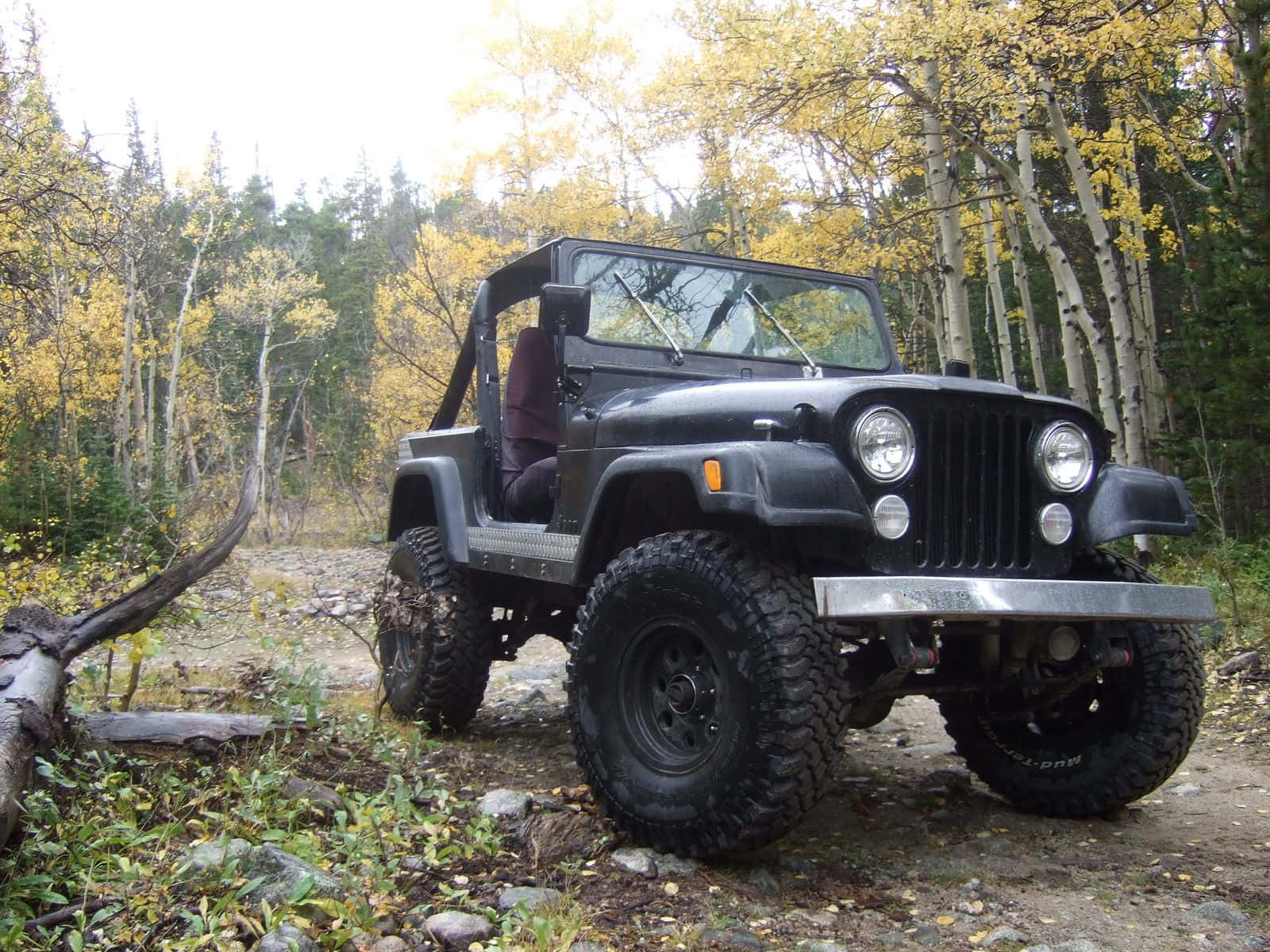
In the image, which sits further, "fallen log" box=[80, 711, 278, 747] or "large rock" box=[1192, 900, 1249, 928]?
"fallen log" box=[80, 711, 278, 747]

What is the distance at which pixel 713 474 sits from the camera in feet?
10.5

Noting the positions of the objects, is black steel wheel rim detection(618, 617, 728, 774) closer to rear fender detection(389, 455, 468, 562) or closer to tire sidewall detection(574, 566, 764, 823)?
tire sidewall detection(574, 566, 764, 823)

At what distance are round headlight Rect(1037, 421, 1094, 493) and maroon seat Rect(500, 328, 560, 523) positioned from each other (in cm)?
234

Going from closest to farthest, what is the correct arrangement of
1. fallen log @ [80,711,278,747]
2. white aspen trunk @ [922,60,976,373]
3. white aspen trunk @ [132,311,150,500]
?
fallen log @ [80,711,278,747] < white aspen trunk @ [922,60,976,373] < white aspen trunk @ [132,311,150,500]

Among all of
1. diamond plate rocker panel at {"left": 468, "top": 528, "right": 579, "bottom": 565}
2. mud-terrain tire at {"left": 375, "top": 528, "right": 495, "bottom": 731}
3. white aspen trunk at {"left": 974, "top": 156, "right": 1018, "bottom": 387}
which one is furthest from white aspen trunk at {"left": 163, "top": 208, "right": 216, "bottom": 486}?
diamond plate rocker panel at {"left": 468, "top": 528, "right": 579, "bottom": 565}

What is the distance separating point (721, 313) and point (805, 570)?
5.74 ft

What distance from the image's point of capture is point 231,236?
30.6m

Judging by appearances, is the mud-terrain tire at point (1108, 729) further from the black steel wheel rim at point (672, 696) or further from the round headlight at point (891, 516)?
the black steel wheel rim at point (672, 696)

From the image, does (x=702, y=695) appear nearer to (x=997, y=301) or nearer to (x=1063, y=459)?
(x=1063, y=459)

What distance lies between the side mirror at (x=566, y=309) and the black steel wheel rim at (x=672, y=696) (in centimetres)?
141

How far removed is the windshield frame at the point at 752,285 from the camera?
4633 mm

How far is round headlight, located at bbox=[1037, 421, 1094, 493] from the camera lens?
3541 mm

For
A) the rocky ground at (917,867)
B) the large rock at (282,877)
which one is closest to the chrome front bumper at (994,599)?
the rocky ground at (917,867)

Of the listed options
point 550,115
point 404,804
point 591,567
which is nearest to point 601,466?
point 591,567
